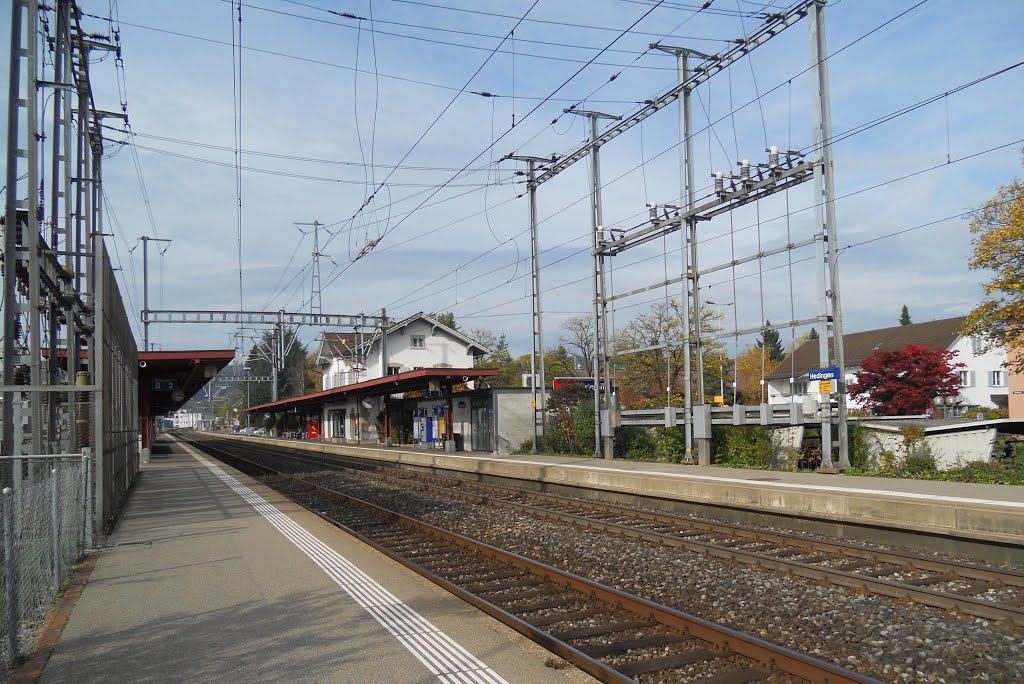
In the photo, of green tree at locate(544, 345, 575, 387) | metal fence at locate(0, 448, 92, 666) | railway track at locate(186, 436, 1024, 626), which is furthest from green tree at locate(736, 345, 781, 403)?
metal fence at locate(0, 448, 92, 666)

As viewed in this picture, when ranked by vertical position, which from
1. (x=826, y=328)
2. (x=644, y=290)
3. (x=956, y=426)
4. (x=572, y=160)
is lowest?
(x=956, y=426)

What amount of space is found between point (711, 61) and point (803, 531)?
1231 cm

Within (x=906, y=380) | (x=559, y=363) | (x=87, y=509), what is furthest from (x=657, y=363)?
(x=87, y=509)

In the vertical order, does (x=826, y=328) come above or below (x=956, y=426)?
above

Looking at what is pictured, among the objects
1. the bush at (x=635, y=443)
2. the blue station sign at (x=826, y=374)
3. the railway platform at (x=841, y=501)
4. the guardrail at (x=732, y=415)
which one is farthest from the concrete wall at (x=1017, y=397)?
the blue station sign at (x=826, y=374)

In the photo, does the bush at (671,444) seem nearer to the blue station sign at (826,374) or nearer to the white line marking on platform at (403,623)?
the blue station sign at (826,374)

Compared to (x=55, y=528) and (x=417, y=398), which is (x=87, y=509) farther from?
(x=417, y=398)

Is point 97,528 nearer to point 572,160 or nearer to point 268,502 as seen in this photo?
point 268,502

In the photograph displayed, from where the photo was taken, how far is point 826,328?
1719cm

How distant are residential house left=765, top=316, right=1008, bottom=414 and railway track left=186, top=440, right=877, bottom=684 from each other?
36.3m

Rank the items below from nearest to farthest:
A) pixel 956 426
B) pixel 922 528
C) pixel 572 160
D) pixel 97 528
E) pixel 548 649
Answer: pixel 548 649 < pixel 922 528 < pixel 97 528 < pixel 956 426 < pixel 572 160

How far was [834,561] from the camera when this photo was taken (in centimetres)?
Answer: 945

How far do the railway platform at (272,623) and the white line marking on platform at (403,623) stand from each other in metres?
0.01

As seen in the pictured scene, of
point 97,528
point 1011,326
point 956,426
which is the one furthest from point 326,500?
point 1011,326
